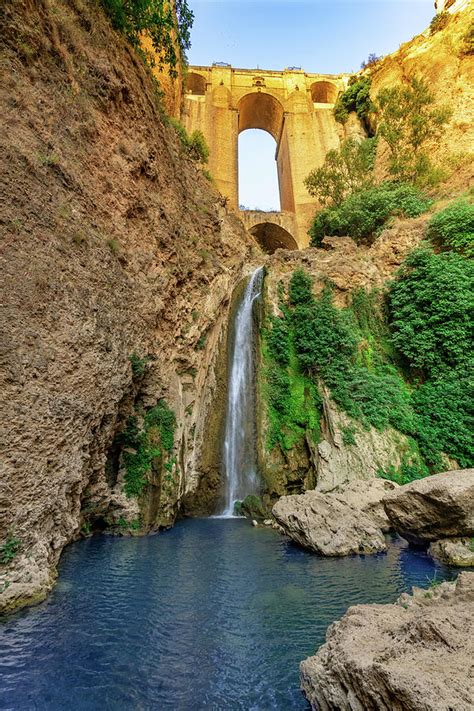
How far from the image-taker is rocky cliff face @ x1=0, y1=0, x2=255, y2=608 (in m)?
5.24

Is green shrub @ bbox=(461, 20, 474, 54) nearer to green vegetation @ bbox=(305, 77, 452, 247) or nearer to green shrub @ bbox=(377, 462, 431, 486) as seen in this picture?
→ green vegetation @ bbox=(305, 77, 452, 247)

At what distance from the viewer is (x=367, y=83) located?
27234 millimetres

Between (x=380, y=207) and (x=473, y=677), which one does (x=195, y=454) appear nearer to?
(x=473, y=677)

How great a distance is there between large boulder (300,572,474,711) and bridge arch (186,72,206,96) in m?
39.4

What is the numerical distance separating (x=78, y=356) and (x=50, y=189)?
321cm

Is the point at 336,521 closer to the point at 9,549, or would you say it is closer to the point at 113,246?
the point at 9,549

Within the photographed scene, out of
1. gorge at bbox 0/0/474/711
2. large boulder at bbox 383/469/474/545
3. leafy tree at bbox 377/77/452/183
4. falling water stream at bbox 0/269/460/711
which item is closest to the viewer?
falling water stream at bbox 0/269/460/711

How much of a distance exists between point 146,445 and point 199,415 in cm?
327

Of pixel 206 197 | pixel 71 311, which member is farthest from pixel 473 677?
pixel 206 197

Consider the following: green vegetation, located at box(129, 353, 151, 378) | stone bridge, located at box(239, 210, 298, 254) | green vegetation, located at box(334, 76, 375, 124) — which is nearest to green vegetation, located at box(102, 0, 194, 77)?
green vegetation, located at box(129, 353, 151, 378)

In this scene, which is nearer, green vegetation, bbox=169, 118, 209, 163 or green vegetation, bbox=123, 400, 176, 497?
green vegetation, bbox=123, 400, 176, 497

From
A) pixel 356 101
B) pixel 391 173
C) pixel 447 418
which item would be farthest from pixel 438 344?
pixel 356 101

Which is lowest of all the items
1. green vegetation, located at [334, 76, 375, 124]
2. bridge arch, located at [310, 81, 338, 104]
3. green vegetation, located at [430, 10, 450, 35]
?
green vegetation, located at [430, 10, 450, 35]

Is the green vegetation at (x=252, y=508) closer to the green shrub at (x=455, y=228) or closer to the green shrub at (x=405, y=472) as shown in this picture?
the green shrub at (x=405, y=472)
